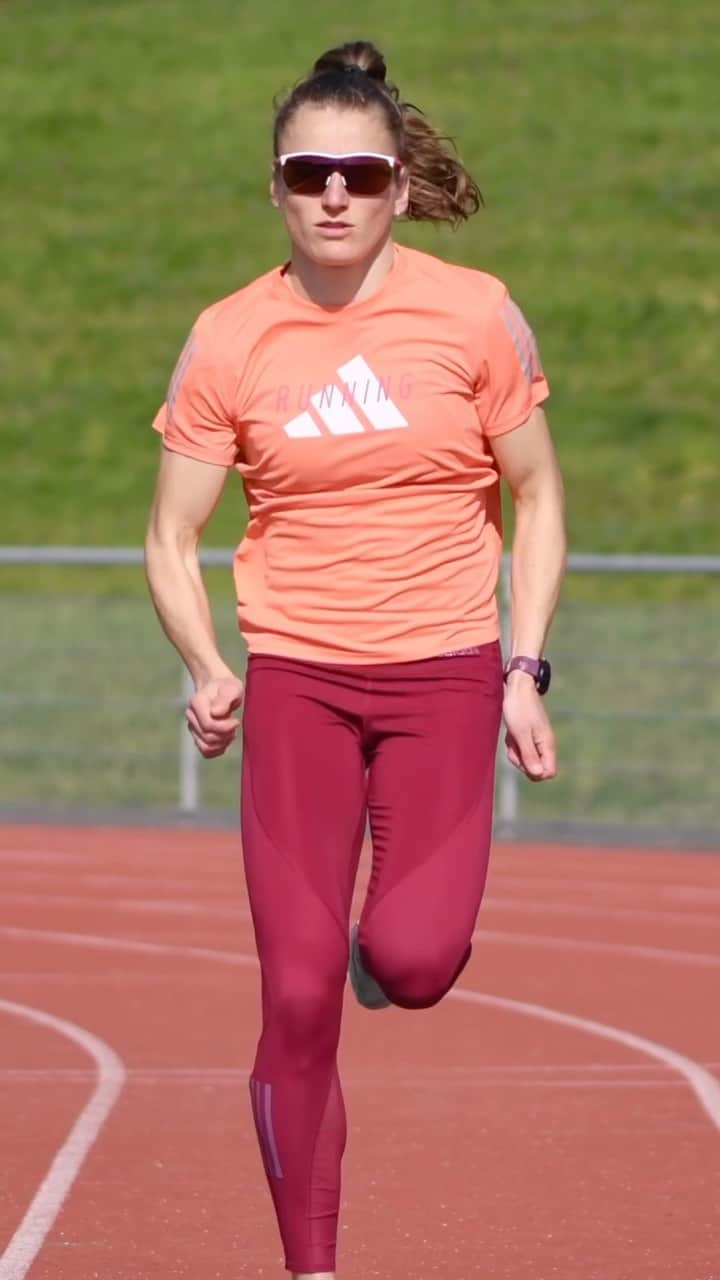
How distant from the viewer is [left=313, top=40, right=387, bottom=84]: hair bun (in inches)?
235

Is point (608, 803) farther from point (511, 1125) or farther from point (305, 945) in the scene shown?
point (305, 945)

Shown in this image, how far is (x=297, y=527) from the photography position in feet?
18.9

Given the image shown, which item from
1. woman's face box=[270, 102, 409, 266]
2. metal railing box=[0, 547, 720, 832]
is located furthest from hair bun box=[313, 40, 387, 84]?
metal railing box=[0, 547, 720, 832]

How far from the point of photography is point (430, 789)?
5797 mm

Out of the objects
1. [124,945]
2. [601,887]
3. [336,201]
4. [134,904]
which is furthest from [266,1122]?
[601,887]

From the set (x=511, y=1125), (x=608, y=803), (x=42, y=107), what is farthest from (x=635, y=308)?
(x=511, y=1125)

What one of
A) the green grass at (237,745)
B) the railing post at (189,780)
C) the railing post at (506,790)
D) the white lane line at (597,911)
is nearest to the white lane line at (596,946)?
the white lane line at (597,911)

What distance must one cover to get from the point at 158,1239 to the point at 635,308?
24.8 meters

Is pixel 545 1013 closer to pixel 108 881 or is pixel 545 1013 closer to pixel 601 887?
pixel 601 887

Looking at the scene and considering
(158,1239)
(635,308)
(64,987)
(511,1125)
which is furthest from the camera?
(635,308)

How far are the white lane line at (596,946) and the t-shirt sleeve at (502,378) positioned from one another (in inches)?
270

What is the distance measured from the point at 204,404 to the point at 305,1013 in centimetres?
111

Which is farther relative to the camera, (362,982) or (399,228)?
(399,228)

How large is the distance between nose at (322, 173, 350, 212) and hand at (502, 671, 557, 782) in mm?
911
